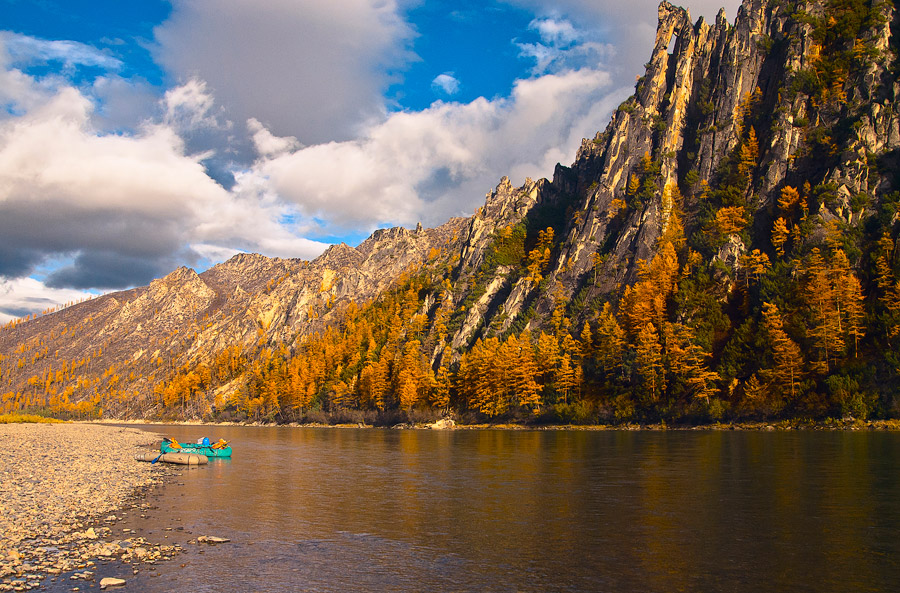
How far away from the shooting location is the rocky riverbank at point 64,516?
63.9 feet

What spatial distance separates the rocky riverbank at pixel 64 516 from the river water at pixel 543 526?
5.38 ft

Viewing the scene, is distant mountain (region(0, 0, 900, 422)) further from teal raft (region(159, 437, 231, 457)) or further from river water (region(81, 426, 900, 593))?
teal raft (region(159, 437, 231, 457))

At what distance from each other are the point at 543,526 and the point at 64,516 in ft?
73.4

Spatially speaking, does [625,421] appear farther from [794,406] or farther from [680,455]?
[680,455]

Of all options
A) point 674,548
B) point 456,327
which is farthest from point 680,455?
point 456,327

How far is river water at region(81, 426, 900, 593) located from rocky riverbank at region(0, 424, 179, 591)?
1639mm

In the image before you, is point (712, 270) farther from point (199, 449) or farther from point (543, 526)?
point (543, 526)

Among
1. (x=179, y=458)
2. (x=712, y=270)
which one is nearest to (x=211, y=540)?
(x=179, y=458)

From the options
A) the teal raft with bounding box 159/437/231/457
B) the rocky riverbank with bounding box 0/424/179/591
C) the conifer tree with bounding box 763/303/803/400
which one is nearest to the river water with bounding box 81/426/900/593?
the rocky riverbank with bounding box 0/424/179/591

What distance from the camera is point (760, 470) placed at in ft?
140

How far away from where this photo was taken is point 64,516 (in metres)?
27.0

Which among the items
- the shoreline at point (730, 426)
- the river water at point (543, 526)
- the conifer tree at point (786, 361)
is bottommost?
the shoreline at point (730, 426)

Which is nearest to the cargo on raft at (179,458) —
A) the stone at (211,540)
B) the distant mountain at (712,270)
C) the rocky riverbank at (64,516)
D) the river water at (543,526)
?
the rocky riverbank at (64,516)

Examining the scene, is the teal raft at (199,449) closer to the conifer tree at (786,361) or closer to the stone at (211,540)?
the stone at (211,540)
